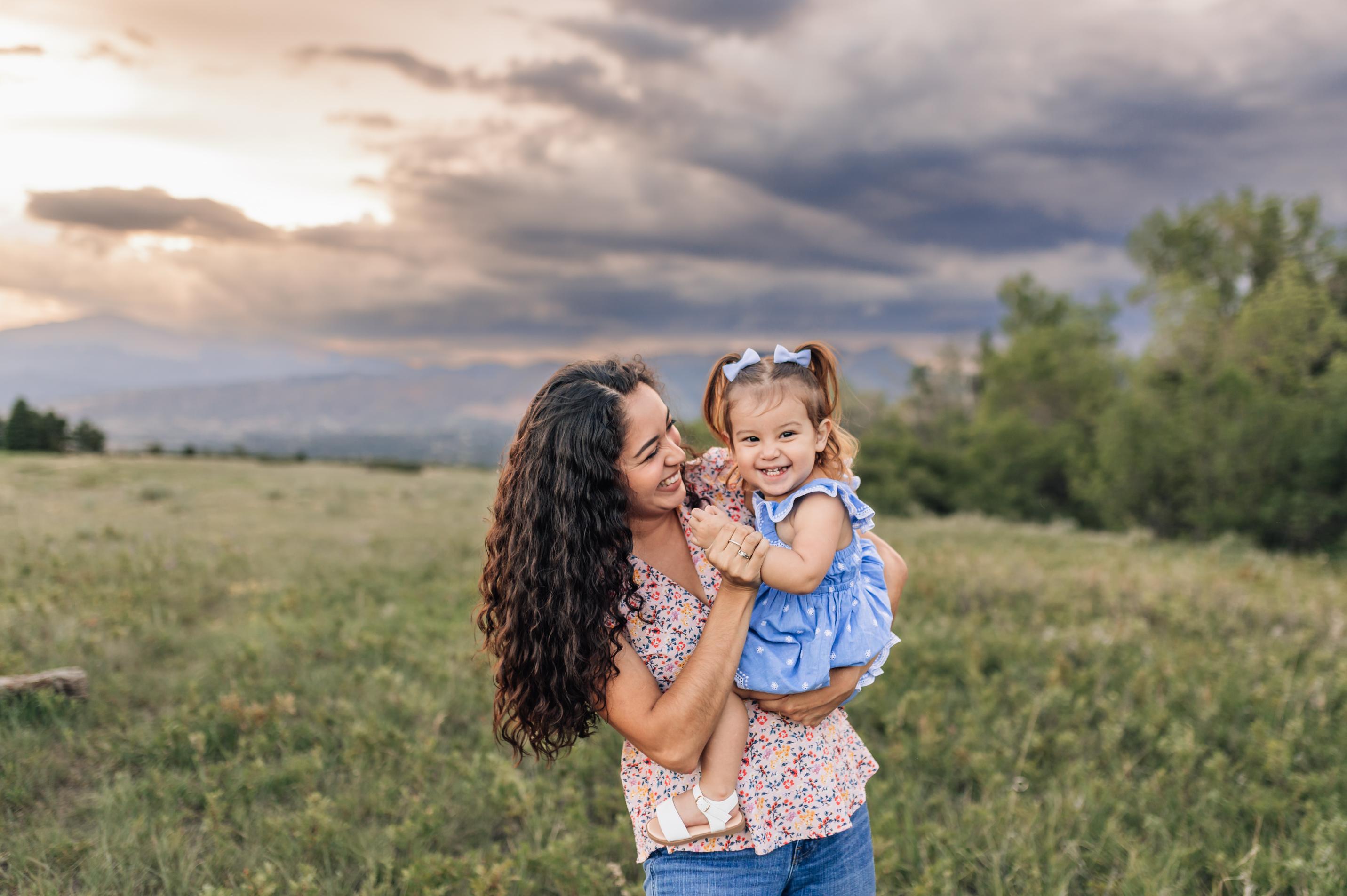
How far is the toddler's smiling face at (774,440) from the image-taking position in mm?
2590

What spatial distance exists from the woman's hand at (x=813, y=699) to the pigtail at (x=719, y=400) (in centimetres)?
90

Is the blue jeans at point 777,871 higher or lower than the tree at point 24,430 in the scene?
lower

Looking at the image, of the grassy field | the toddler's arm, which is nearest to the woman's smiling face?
the toddler's arm

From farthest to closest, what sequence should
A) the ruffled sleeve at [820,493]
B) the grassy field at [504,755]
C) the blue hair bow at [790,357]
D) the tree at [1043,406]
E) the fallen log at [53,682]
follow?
the tree at [1043,406] < the fallen log at [53,682] < the grassy field at [504,755] < the blue hair bow at [790,357] < the ruffled sleeve at [820,493]

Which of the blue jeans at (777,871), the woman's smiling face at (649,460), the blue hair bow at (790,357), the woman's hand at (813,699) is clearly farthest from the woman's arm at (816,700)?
the blue hair bow at (790,357)

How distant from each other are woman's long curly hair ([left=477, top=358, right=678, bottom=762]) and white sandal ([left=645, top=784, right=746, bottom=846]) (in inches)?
13.0

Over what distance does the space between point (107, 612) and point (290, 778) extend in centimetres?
363

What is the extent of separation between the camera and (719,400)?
9.11 ft

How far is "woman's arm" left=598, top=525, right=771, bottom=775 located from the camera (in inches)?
82.5

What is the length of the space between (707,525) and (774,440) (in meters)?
0.51

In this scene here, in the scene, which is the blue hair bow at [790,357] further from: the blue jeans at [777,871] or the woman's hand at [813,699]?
the blue jeans at [777,871]

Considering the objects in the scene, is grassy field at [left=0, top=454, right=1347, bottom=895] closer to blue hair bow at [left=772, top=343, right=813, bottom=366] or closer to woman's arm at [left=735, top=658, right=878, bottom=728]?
woman's arm at [left=735, top=658, right=878, bottom=728]

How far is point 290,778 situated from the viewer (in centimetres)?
450

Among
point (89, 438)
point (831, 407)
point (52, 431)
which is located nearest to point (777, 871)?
point (831, 407)
